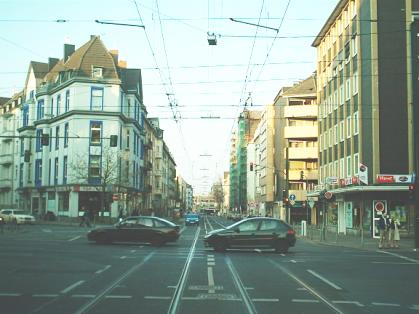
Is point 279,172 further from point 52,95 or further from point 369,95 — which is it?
point 369,95

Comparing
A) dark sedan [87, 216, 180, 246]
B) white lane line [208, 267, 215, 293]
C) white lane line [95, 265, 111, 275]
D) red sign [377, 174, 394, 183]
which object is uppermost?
red sign [377, 174, 394, 183]

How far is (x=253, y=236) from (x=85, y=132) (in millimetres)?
39386

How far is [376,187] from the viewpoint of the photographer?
39.3m

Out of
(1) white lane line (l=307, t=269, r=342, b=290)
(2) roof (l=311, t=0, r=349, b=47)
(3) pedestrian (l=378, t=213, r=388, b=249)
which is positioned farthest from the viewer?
(2) roof (l=311, t=0, r=349, b=47)

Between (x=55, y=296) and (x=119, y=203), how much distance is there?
52242 millimetres

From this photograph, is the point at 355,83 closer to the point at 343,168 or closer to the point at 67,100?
the point at 343,168

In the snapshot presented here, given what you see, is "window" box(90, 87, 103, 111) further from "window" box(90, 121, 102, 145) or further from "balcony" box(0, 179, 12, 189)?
"balcony" box(0, 179, 12, 189)

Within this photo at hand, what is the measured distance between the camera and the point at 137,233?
2848 centimetres

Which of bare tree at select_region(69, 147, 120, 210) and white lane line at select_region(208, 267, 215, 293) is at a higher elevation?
bare tree at select_region(69, 147, 120, 210)

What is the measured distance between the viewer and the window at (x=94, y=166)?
2391 inches

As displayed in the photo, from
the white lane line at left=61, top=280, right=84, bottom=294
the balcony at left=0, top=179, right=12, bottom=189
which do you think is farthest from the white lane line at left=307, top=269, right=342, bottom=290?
the balcony at left=0, top=179, right=12, bottom=189

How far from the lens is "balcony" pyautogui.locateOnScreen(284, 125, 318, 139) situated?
2943 inches

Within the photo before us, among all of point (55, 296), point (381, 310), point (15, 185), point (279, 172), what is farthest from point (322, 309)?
point (279, 172)

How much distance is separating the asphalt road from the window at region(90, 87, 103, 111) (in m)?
40.7
